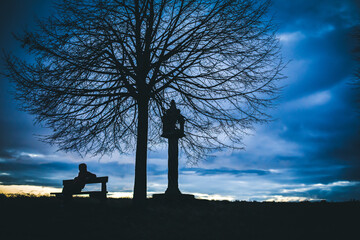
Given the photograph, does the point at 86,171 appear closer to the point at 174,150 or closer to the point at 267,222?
the point at 174,150

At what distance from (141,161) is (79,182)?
2.01m

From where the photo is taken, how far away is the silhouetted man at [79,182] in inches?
309

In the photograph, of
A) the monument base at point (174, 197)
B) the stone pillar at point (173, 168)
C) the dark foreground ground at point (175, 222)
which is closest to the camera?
the dark foreground ground at point (175, 222)

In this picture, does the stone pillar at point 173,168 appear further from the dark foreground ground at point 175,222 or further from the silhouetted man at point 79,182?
the silhouetted man at point 79,182

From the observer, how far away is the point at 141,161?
8.40 m

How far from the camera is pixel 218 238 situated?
18.2 feet

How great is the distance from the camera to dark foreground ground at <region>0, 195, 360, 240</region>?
571 cm

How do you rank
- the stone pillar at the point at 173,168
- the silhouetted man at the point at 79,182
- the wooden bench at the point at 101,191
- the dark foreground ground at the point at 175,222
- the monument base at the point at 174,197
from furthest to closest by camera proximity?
1. the stone pillar at the point at 173,168
2. the monument base at the point at 174,197
3. the wooden bench at the point at 101,191
4. the silhouetted man at the point at 79,182
5. the dark foreground ground at the point at 175,222

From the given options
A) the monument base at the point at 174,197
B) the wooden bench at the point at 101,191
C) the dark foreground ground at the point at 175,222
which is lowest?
the dark foreground ground at the point at 175,222

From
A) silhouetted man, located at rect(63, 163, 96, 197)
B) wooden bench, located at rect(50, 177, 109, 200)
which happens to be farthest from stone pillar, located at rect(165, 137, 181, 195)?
silhouetted man, located at rect(63, 163, 96, 197)

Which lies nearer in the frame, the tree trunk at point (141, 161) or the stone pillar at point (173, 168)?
the tree trunk at point (141, 161)

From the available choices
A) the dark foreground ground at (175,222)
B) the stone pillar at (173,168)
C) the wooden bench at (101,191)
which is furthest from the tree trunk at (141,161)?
the stone pillar at (173,168)

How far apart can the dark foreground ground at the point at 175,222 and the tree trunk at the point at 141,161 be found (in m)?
0.46

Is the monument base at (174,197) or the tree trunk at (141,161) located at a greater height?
the tree trunk at (141,161)
